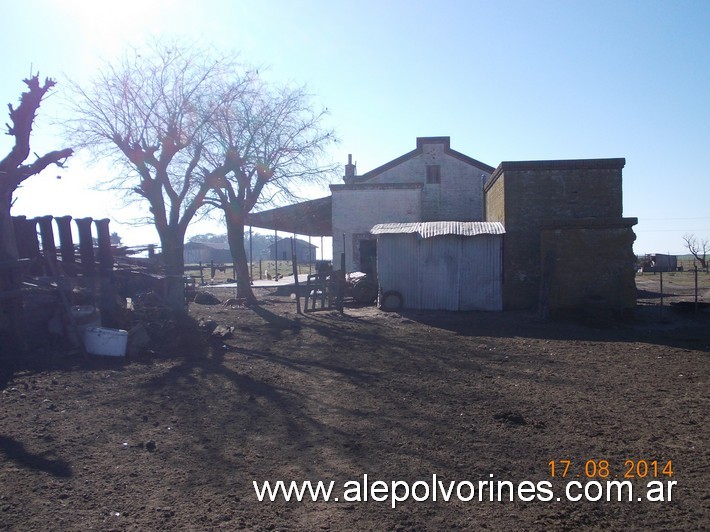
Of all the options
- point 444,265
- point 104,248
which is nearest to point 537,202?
point 444,265

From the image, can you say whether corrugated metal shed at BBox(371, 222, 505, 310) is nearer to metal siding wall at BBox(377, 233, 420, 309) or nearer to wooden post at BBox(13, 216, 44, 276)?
metal siding wall at BBox(377, 233, 420, 309)

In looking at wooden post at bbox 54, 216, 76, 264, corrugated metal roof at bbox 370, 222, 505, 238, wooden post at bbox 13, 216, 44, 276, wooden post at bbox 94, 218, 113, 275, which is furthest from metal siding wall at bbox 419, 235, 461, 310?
wooden post at bbox 13, 216, 44, 276

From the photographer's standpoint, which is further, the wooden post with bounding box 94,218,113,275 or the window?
the window

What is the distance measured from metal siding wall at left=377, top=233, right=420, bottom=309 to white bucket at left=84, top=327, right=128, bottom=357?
32.1ft

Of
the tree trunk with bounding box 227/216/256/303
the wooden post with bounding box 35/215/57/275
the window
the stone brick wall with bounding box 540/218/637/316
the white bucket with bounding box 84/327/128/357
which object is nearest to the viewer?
the white bucket with bounding box 84/327/128/357

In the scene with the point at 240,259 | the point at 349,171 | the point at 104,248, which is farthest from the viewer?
the point at 349,171

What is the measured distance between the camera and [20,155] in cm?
1231

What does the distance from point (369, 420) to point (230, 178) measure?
18137mm

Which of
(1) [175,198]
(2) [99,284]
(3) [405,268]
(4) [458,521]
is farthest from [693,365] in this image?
(1) [175,198]

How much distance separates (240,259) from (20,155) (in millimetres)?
13623

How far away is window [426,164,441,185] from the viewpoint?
3412cm

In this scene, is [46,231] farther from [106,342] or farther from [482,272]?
[482,272]

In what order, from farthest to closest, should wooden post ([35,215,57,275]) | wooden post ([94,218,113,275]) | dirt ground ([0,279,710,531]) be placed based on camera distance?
wooden post ([35,215,57,275]) → wooden post ([94,218,113,275]) → dirt ground ([0,279,710,531])

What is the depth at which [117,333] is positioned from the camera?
11.3 metres
